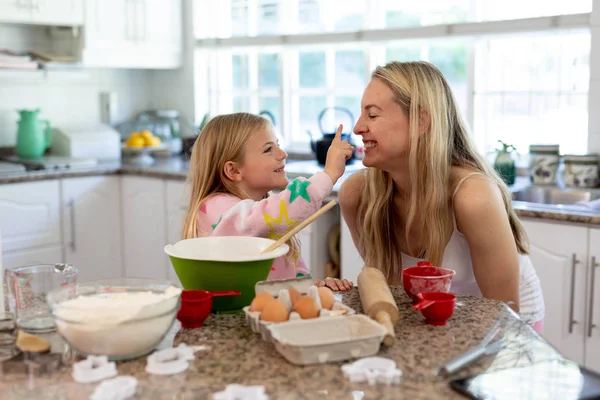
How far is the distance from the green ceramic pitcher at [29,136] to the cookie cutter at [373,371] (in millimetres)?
3477

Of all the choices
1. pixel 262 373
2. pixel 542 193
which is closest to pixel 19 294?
pixel 262 373

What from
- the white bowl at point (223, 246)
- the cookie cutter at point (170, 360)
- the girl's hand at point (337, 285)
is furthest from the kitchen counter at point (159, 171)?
the cookie cutter at point (170, 360)

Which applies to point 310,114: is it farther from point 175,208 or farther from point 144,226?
point 144,226

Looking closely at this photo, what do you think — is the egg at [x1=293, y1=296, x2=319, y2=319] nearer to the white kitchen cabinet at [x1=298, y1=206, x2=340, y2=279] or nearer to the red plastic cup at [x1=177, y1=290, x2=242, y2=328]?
the red plastic cup at [x1=177, y1=290, x2=242, y2=328]

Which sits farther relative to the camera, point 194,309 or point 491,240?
point 491,240

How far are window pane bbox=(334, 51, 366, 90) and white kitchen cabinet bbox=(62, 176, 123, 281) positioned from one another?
1330 mm

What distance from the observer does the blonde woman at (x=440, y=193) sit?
76.0 inches

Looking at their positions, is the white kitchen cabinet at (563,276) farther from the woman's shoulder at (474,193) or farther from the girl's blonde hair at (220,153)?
the girl's blonde hair at (220,153)

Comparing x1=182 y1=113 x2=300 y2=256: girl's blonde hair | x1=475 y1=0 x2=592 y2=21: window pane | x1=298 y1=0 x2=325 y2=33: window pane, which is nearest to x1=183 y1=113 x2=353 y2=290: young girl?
x1=182 y1=113 x2=300 y2=256: girl's blonde hair

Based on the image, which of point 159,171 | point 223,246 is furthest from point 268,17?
point 223,246

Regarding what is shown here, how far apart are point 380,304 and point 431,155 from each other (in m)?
0.70

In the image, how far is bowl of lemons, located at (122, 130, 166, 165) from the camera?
173 inches

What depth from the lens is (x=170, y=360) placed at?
1240 mm

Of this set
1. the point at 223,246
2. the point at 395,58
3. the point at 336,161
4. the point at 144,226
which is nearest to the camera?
the point at 223,246
